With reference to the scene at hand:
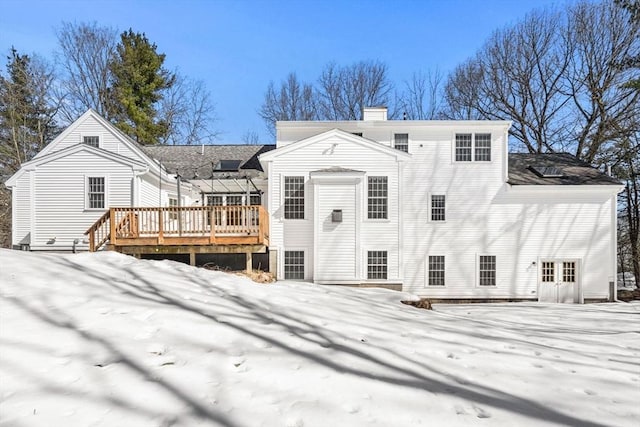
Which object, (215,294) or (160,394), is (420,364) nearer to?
(160,394)

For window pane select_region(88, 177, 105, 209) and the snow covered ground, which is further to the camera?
window pane select_region(88, 177, 105, 209)

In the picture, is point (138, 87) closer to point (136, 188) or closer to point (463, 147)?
point (136, 188)

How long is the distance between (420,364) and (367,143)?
978 cm

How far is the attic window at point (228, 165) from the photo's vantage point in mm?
15314

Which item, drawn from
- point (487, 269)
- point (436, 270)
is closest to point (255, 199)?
point (436, 270)

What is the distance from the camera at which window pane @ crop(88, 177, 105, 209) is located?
12305mm

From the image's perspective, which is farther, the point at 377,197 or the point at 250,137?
the point at 250,137

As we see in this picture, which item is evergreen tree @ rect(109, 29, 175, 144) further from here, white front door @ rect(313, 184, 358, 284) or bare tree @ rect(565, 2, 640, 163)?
bare tree @ rect(565, 2, 640, 163)

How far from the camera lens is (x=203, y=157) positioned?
648 inches

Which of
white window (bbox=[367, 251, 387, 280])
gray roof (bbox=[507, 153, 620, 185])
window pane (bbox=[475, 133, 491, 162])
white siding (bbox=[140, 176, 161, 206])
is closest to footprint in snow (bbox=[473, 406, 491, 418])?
white window (bbox=[367, 251, 387, 280])

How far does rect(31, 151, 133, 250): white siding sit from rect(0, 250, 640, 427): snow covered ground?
291 inches

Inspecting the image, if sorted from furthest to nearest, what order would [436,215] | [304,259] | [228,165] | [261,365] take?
[228,165] → [436,215] → [304,259] → [261,365]

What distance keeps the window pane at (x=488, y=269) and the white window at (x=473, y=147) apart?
3832 mm

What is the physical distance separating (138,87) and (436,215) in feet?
73.6
